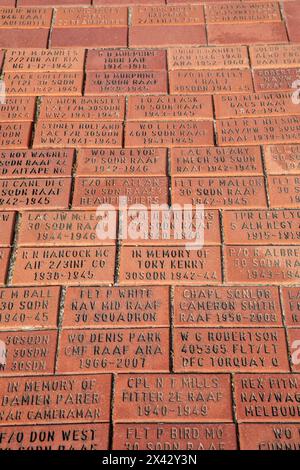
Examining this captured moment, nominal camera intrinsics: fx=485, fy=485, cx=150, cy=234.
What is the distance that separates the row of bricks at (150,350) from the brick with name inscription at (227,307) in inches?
1.1

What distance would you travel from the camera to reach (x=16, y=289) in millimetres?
1797

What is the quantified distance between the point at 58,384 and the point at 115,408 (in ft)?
0.69

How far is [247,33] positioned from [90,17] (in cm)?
81

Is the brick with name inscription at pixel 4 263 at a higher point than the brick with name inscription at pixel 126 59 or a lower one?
lower

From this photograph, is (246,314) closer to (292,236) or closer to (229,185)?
(292,236)

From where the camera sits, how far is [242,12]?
252cm

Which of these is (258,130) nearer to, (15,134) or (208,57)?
(208,57)

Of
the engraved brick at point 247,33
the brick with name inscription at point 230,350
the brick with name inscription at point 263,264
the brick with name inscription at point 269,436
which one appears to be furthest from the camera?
the engraved brick at point 247,33

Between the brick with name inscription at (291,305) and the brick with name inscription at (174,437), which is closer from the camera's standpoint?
the brick with name inscription at (174,437)

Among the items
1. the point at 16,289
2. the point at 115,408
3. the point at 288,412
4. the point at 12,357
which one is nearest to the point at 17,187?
the point at 16,289

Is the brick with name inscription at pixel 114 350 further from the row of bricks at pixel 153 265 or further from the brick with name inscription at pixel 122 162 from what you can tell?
the brick with name inscription at pixel 122 162

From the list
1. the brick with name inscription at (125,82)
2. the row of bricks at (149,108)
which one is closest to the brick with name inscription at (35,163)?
the row of bricks at (149,108)

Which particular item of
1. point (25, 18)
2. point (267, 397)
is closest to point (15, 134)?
point (25, 18)

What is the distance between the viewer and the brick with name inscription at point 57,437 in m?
1.55
